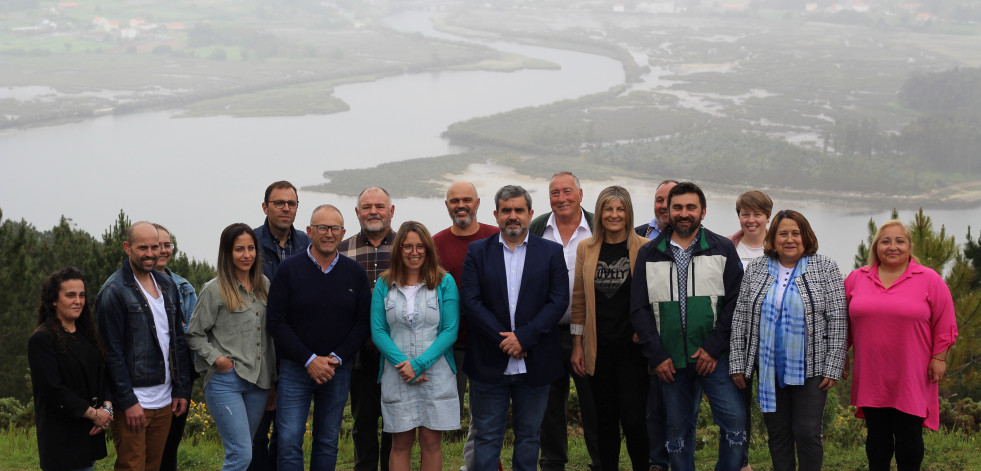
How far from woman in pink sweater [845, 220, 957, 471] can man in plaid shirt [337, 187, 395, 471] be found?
2600mm

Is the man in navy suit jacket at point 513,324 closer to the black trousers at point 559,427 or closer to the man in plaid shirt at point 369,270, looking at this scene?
the black trousers at point 559,427

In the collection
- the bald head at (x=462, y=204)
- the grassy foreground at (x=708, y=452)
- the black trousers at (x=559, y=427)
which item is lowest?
the grassy foreground at (x=708, y=452)

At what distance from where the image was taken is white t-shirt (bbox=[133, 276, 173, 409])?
14.3 ft

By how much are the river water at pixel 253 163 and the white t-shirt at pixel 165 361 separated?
142ft

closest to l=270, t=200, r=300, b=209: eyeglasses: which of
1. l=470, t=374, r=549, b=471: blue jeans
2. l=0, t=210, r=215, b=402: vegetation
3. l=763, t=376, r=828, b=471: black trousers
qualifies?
l=470, t=374, r=549, b=471: blue jeans

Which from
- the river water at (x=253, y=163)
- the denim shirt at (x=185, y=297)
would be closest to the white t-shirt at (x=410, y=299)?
the denim shirt at (x=185, y=297)

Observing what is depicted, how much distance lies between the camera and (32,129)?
66938mm

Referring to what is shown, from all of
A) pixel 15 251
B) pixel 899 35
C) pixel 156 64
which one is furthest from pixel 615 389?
pixel 899 35

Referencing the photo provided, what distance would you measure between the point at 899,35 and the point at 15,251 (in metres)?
88.2

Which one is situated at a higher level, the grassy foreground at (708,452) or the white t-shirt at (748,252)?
the white t-shirt at (748,252)

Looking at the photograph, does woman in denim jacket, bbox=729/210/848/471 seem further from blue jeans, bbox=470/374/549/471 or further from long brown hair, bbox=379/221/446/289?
long brown hair, bbox=379/221/446/289

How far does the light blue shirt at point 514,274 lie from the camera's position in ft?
15.0

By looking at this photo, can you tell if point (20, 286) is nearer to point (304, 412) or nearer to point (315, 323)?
point (304, 412)

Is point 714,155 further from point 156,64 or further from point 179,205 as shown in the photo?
point 156,64
